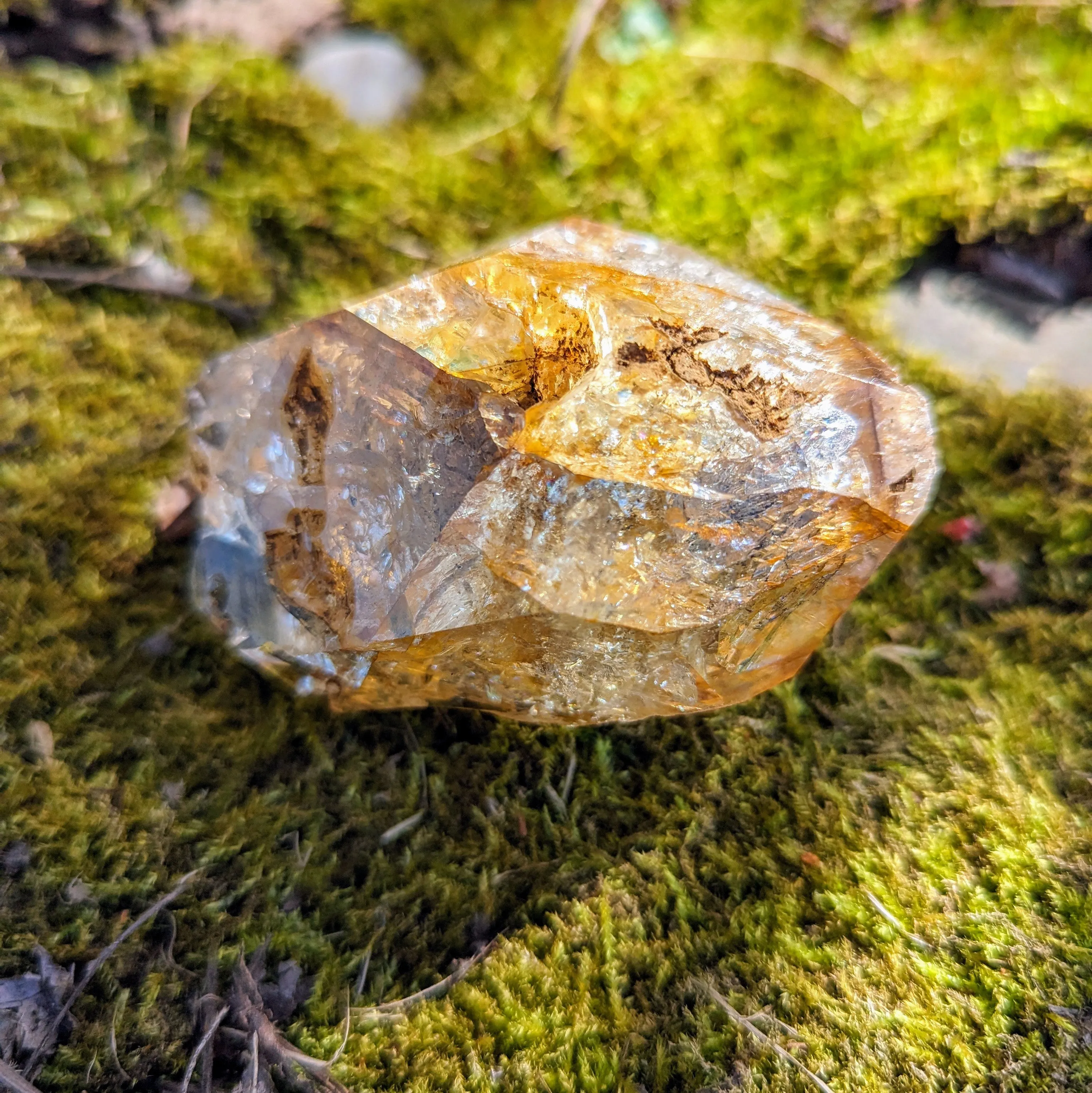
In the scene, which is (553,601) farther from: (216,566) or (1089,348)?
(1089,348)

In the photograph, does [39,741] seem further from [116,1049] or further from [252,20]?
[252,20]

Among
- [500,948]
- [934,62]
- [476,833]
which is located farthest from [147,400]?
[934,62]

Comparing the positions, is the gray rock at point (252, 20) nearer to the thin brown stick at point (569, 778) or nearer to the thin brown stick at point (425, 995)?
the thin brown stick at point (569, 778)

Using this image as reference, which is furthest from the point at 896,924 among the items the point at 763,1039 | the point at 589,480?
the point at 589,480

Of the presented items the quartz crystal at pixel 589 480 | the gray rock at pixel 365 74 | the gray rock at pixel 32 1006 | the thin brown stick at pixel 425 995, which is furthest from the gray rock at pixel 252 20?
the thin brown stick at pixel 425 995

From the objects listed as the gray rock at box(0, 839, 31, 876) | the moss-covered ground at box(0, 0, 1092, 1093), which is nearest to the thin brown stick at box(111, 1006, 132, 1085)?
the moss-covered ground at box(0, 0, 1092, 1093)
